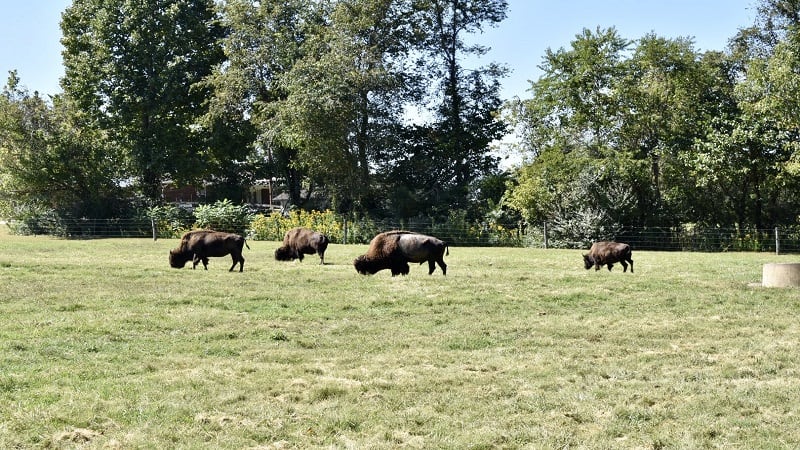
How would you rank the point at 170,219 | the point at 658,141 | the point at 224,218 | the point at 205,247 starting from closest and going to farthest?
the point at 205,247 < the point at 658,141 < the point at 224,218 < the point at 170,219

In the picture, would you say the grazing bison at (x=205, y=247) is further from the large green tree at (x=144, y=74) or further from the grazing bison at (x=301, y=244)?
the large green tree at (x=144, y=74)

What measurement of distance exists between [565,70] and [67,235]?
25597 mm

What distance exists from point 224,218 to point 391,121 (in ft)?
31.3

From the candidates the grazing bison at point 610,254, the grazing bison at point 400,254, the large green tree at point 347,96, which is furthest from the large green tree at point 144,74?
the grazing bison at point 610,254

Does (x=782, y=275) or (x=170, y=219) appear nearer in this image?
(x=782, y=275)

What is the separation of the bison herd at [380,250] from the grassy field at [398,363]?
5.42 feet

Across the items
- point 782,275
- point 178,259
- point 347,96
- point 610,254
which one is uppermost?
point 347,96

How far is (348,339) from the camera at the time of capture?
10703 millimetres

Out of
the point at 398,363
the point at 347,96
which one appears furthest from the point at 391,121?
the point at 398,363

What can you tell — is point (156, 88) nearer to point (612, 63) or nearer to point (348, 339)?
point (612, 63)

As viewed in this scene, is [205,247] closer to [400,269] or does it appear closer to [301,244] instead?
[301,244]

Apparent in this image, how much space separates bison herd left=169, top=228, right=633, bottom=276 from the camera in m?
18.5

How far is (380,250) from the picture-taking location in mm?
18609

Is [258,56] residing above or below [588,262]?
above
